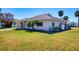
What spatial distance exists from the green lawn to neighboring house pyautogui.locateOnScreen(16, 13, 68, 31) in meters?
0.10

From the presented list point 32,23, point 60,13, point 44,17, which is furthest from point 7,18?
point 60,13

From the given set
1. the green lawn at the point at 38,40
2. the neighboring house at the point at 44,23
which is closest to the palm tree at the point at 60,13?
the neighboring house at the point at 44,23

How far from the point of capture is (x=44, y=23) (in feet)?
11.8

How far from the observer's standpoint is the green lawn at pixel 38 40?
3514 millimetres

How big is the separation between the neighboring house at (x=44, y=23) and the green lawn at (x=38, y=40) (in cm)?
10

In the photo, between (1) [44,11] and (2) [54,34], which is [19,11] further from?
(2) [54,34]

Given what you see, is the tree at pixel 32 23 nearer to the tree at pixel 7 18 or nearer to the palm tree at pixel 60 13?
the tree at pixel 7 18

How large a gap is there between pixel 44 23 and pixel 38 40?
12.7 inches

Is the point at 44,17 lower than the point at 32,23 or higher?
higher

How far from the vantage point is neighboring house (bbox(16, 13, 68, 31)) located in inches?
141

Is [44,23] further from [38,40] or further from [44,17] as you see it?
[38,40]

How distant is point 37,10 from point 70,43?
32.0 inches
